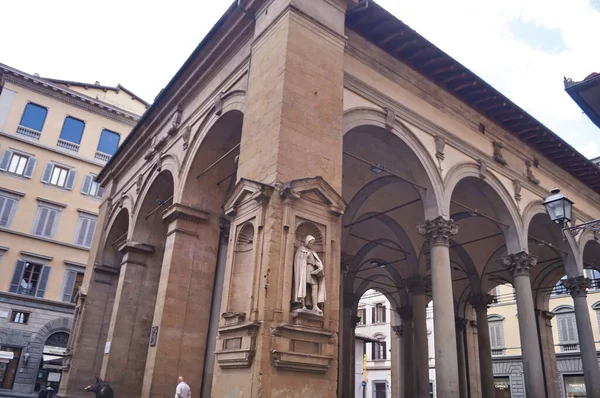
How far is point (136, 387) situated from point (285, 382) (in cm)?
775

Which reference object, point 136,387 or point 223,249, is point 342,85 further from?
point 136,387

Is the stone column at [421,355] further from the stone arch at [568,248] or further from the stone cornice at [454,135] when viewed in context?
the stone cornice at [454,135]

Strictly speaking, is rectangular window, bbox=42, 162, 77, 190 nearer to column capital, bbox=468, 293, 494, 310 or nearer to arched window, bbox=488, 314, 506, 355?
column capital, bbox=468, 293, 494, 310

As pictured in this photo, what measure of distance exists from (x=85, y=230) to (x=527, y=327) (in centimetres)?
2278

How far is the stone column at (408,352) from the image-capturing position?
1784 centimetres

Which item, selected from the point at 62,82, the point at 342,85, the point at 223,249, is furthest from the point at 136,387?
the point at 62,82

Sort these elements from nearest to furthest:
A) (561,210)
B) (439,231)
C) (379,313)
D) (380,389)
A: 1. (561,210)
2. (439,231)
3. (380,389)
4. (379,313)

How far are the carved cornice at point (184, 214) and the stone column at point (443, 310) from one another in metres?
5.11

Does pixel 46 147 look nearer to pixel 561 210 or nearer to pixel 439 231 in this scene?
pixel 439 231

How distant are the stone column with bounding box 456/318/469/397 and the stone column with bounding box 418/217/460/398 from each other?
11.9 meters

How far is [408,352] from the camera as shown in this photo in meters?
18.5

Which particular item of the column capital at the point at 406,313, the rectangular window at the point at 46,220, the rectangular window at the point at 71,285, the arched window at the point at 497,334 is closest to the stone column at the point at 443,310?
the column capital at the point at 406,313

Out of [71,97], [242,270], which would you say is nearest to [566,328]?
[242,270]

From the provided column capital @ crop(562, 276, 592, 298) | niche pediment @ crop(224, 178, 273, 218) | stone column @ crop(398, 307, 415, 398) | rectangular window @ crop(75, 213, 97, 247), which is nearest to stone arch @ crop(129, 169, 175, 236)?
niche pediment @ crop(224, 178, 273, 218)
